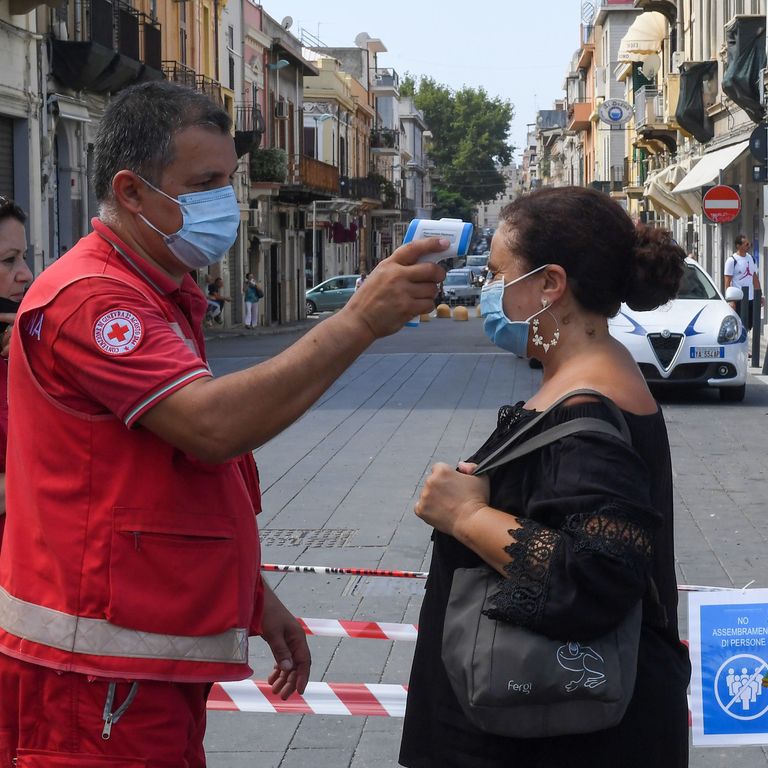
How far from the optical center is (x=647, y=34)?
4650cm

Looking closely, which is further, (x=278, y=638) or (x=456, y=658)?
(x=278, y=638)

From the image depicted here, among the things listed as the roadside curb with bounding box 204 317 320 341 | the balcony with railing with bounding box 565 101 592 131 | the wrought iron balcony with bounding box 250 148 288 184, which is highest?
the balcony with railing with bounding box 565 101 592 131

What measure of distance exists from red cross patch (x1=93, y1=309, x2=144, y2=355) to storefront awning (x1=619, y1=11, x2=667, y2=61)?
4560cm

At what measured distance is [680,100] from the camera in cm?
3384

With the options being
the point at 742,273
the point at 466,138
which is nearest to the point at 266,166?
the point at 742,273

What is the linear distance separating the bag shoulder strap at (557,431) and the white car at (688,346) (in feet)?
40.5

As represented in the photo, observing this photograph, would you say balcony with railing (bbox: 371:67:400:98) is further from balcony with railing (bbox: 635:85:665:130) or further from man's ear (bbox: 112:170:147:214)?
man's ear (bbox: 112:170:147:214)

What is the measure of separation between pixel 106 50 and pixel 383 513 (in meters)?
18.2

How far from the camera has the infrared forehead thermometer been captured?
241 centimetres

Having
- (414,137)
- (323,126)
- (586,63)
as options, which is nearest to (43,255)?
(323,126)

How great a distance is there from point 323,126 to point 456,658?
206 ft

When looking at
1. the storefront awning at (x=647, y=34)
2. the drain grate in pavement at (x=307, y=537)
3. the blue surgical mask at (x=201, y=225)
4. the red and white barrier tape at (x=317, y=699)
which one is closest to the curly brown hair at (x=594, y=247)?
the blue surgical mask at (x=201, y=225)

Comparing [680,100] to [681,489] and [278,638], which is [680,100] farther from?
[278,638]

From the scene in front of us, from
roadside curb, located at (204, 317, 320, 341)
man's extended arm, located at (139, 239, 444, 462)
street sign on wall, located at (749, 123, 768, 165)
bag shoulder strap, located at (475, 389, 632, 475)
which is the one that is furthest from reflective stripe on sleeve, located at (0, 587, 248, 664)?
roadside curb, located at (204, 317, 320, 341)
